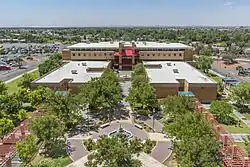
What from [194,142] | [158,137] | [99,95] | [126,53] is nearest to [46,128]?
[99,95]

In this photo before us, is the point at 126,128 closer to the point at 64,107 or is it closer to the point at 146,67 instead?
the point at 64,107

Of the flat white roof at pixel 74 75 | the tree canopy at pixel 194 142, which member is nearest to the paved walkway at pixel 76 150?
the tree canopy at pixel 194 142

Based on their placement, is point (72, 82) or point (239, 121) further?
point (72, 82)

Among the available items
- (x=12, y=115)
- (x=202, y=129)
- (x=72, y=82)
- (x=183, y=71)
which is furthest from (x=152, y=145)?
(x=183, y=71)

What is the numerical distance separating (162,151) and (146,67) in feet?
154

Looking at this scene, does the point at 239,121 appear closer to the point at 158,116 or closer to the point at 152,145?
the point at 158,116

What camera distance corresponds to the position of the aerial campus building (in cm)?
5809

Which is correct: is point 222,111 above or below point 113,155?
below

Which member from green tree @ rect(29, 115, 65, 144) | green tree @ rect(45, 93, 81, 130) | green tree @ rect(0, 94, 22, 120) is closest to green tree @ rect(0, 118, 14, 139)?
green tree @ rect(29, 115, 65, 144)

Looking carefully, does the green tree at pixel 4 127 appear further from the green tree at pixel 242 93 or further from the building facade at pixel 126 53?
the building facade at pixel 126 53

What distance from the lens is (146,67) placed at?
8038 centimetres

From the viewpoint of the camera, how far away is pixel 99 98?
4444 cm

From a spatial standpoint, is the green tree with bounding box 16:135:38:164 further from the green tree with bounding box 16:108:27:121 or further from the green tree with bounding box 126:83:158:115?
the green tree with bounding box 126:83:158:115

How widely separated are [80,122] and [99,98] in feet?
16.1
